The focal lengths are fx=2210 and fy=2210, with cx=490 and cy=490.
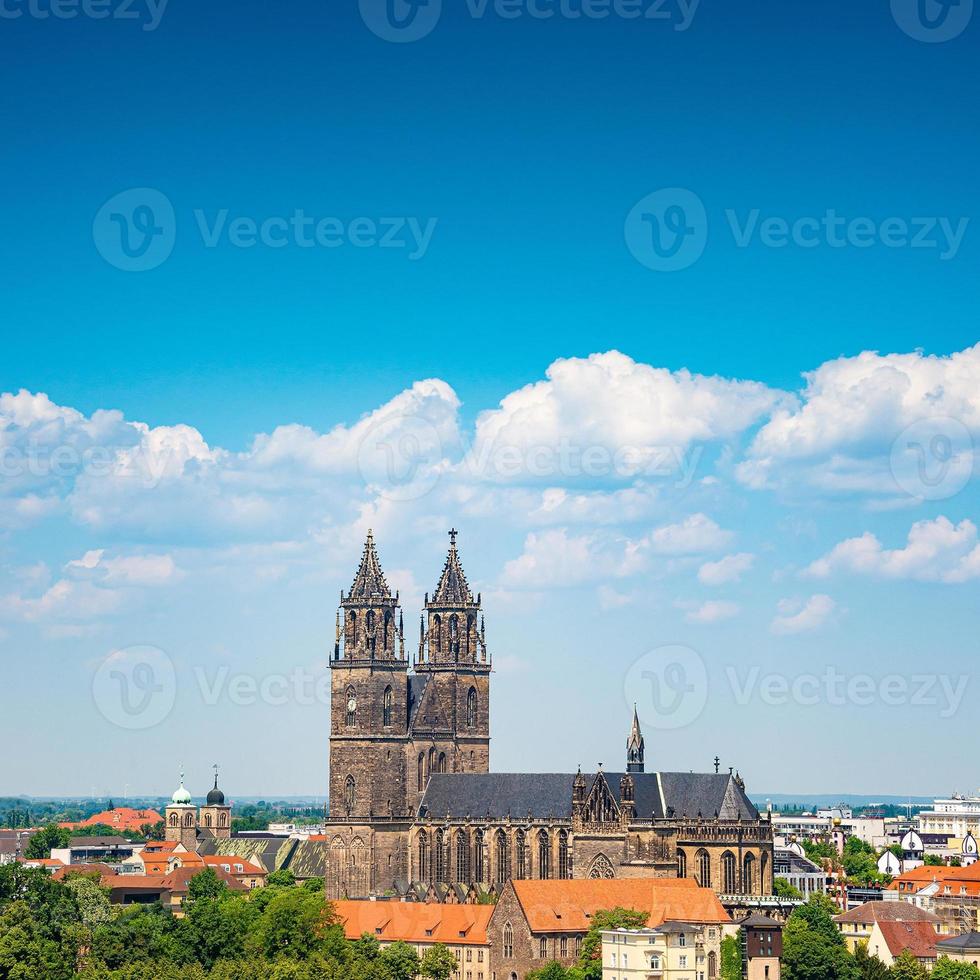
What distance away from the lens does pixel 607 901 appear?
138375 mm

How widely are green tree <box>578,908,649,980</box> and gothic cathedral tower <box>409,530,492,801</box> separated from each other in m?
37.0

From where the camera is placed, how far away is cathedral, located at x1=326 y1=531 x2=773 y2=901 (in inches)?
5965

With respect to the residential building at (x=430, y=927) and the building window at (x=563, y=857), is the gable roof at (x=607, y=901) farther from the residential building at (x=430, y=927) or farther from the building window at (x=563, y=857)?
the building window at (x=563, y=857)

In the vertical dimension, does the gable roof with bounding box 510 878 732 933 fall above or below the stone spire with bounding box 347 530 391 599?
below

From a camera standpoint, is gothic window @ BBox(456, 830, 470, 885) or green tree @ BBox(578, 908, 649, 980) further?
gothic window @ BBox(456, 830, 470, 885)

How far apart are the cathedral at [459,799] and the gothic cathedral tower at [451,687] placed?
11 cm

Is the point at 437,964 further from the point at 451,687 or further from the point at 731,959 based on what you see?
the point at 451,687

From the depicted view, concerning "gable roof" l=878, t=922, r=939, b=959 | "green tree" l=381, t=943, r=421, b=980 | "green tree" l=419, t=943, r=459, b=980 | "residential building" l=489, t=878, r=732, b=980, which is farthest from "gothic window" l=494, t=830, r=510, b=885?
"gable roof" l=878, t=922, r=939, b=959

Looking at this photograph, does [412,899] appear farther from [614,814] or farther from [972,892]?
[972,892]

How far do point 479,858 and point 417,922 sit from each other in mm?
19909

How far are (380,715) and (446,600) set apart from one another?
10840mm

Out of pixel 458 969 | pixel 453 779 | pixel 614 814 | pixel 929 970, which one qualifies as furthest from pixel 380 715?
pixel 929 970

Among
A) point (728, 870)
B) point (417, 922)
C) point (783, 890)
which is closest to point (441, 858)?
point (417, 922)

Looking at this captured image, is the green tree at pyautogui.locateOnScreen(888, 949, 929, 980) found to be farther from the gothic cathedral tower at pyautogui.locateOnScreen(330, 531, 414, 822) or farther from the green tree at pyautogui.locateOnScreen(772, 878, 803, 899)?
the gothic cathedral tower at pyautogui.locateOnScreen(330, 531, 414, 822)
